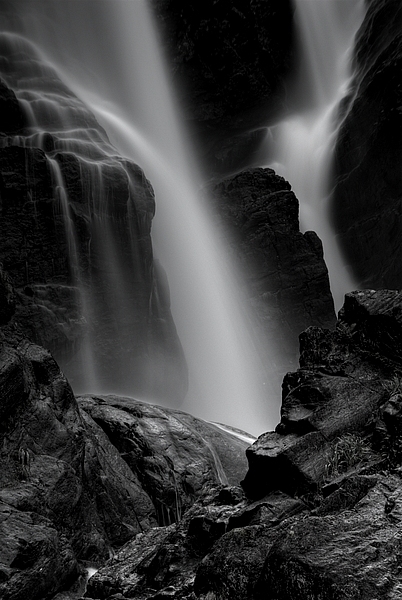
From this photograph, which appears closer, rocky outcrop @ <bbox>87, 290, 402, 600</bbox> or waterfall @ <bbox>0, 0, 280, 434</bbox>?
rocky outcrop @ <bbox>87, 290, 402, 600</bbox>

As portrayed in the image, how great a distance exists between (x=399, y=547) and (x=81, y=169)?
22062mm

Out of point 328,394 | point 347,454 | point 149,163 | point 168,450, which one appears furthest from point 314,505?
point 149,163

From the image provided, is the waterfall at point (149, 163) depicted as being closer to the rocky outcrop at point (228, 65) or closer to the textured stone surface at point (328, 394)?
the rocky outcrop at point (228, 65)

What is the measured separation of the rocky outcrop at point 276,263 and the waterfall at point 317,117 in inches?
158

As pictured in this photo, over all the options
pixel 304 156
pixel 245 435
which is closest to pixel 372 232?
pixel 304 156

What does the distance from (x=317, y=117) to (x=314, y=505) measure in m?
39.7

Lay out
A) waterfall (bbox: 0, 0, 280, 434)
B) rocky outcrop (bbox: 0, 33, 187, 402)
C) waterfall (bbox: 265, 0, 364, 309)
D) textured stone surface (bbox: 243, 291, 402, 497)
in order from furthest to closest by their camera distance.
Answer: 1. waterfall (bbox: 265, 0, 364, 309)
2. waterfall (bbox: 0, 0, 280, 434)
3. rocky outcrop (bbox: 0, 33, 187, 402)
4. textured stone surface (bbox: 243, 291, 402, 497)

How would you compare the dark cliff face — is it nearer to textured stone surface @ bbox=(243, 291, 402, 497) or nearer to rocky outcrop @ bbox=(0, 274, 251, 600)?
rocky outcrop @ bbox=(0, 274, 251, 600)

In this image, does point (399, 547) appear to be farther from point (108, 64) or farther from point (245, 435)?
point (108, 64)

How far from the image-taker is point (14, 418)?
10742 mm

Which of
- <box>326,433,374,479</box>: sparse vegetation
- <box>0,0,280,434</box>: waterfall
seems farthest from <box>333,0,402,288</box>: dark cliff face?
<box>326,433,374,479</box>: sparse vegetation

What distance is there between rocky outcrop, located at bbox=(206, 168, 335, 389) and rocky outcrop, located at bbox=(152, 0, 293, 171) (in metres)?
9.82

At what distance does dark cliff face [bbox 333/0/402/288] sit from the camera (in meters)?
29.6

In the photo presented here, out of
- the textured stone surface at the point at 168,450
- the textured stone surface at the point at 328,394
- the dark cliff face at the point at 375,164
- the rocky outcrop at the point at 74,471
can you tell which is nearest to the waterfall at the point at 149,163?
the textured stone surface at the point at 168,450
